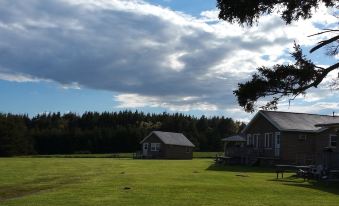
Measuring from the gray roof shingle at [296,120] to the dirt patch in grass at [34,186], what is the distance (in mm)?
26084

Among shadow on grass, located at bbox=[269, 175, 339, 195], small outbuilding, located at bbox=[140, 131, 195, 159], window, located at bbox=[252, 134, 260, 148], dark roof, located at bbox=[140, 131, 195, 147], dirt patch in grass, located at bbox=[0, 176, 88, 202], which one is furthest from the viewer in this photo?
dark roof, located at bbox=[140, 131, 195, 147]

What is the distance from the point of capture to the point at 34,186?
27141 millimetres

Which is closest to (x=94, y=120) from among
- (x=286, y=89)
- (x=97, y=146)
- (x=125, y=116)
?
(x=125, y=116)

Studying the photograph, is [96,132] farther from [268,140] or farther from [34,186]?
[34,186]

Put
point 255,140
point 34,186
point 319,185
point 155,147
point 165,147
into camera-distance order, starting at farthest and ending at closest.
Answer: point 155,147 < point 165,147 < point 255,140 < point 319,185 < point 34,186

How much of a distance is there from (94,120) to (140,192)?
147m

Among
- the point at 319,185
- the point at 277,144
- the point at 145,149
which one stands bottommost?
the point at 319,185

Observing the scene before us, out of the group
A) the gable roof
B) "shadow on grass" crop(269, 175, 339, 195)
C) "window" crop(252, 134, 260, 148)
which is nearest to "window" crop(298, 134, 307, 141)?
the gable roof

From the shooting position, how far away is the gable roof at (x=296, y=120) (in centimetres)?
5191

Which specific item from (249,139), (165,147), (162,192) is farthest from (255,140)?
(162,192)

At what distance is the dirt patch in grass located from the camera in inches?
941

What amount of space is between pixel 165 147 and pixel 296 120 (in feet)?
128

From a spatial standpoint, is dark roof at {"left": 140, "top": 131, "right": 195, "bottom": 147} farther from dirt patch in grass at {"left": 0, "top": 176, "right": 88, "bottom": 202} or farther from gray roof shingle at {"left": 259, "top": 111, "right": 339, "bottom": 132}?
dirt patch in grass at {"left": 0, "top": 176, "right": 88, "bottom": 202}

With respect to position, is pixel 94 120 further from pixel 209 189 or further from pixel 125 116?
pixel 209 189
